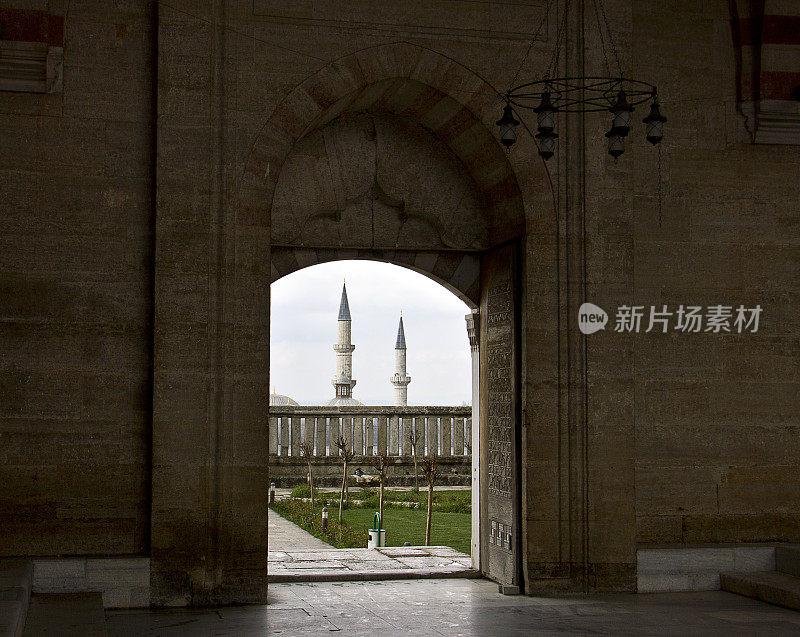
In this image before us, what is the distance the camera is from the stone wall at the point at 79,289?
8.09 metres

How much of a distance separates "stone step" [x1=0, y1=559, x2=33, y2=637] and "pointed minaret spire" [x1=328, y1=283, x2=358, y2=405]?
184 ft

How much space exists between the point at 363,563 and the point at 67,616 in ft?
12.9

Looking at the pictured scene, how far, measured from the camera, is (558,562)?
8688 mm

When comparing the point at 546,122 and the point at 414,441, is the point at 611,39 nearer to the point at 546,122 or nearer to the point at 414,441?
the point at 546,122

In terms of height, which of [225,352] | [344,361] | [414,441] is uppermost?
[344,361]

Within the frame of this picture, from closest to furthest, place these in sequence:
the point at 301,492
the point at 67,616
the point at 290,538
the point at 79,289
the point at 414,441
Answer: the point at 67,616 < the point at 79,289 < the point at 290,538 < the point at 301,492 < the point at 414,441

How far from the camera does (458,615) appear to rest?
7820mm

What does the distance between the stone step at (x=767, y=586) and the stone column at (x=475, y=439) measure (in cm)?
217

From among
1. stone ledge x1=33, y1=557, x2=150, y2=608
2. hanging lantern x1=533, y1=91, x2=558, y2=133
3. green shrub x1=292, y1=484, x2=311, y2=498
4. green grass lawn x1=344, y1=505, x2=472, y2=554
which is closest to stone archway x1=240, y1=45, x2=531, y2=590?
hanging lantern x1=533, y1=91, x2=558, y2=133

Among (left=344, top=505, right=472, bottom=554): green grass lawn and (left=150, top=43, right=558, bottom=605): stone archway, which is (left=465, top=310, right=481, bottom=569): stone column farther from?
(left=344, top=505, right=472, bottom=554): green grass lawn

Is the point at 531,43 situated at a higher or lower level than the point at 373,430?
higher

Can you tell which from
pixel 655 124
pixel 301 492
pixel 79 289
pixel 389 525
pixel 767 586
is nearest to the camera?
pixel 655 124

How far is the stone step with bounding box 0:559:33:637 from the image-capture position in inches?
221

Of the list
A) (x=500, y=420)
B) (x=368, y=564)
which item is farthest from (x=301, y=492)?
(x=500, y=420)
